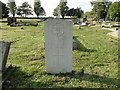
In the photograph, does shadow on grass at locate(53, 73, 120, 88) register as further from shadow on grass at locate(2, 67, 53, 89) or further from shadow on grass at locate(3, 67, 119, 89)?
shadow on grass at locate(2, 67, 53, 89)

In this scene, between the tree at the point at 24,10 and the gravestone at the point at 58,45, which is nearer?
the gravestone at the point at 58,45

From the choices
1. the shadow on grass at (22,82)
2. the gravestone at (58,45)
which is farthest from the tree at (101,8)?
the shadow on grass at (22,82)

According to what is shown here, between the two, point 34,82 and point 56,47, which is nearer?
point 34,82

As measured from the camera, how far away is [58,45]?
4.12 metres

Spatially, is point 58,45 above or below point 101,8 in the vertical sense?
below

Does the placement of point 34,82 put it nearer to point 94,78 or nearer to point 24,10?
point 94,78

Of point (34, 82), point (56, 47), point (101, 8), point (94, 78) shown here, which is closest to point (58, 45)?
point (56, 47)

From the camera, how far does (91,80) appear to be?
3.83 metres

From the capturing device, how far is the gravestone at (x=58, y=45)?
3998 mm

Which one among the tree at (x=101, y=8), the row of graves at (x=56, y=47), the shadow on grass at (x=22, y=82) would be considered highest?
the tree at (x=101, y=8)

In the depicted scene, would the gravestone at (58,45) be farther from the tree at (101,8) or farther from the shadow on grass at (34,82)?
the tree at (101,8)

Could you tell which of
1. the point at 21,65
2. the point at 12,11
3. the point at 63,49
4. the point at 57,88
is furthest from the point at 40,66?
the point at 12,11

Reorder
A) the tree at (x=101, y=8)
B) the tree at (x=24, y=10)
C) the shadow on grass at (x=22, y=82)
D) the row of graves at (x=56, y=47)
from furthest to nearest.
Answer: the tree at (x=24, y=10), the tree at (x=101, y=8), the row of graves at (x=56, y=47), the shadow on grass at (x=22, y=82)

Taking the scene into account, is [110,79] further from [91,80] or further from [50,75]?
[50,75]
